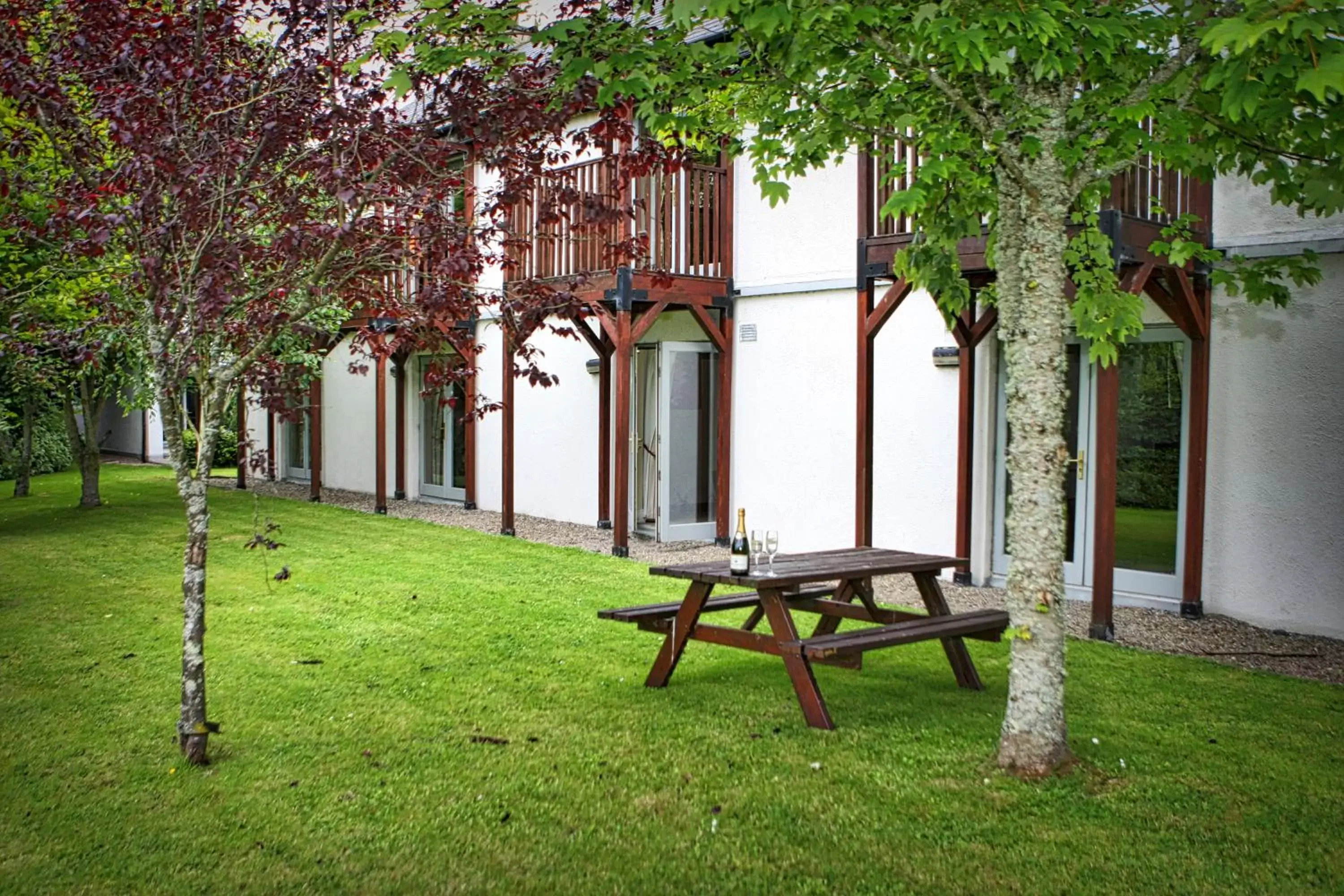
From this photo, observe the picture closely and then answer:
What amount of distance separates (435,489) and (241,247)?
12593mm

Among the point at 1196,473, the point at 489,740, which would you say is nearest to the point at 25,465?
the point at 489,740

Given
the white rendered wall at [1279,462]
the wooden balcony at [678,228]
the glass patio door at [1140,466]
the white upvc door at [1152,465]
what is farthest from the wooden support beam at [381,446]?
the white rendered wall at [1279,462]

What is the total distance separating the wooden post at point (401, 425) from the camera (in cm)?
1697

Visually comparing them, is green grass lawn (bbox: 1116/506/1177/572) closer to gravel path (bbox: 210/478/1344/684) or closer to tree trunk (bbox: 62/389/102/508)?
gravel path (bbox: 210/478/1344/684)

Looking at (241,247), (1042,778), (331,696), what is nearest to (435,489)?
(331,696)

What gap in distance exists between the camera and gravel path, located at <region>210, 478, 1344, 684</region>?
24.4 feet

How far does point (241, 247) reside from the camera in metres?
5.13

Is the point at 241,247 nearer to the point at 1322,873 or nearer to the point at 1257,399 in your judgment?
the point at 1322,873

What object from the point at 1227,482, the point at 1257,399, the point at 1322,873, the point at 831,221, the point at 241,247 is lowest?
the point at 1322,873

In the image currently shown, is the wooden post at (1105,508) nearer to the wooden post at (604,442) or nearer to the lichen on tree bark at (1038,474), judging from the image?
the lichen on tree bark at (1038,474)

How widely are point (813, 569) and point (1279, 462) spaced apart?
14.3ft

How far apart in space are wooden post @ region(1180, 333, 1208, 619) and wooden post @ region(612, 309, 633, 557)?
4881mm

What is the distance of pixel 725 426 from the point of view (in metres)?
12.3

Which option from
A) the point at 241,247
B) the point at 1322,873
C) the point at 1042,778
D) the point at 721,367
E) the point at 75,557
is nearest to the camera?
the point at 1322,873
